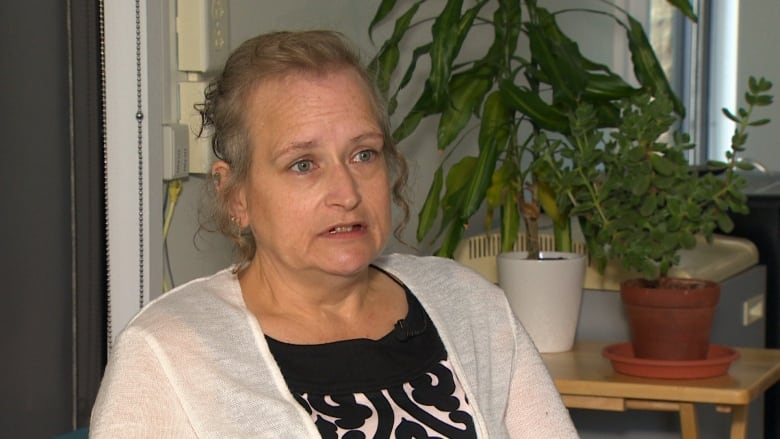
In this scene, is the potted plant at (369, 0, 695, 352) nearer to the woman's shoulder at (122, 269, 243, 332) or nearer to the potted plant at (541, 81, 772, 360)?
the potted plant at (541, 81, 772, 360)

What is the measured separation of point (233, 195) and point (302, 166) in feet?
0.40

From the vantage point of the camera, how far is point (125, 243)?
1868 millimetres

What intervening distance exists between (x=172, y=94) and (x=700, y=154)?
293 centimetres

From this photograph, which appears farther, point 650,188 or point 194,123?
point 650,188

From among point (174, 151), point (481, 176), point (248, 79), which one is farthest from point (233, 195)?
point (481, 176)

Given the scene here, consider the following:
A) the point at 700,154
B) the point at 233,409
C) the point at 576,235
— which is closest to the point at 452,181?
the point at 576,235

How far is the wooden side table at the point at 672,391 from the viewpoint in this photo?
2029mm

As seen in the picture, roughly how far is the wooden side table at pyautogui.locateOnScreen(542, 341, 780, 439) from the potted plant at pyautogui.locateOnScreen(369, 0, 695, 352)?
211mm

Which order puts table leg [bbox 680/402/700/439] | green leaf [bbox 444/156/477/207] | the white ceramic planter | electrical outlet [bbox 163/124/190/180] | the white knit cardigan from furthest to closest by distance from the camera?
green leaf [bbox 444/156/477/207], the white ceramic planter, table leg [bbox 680/402/700/439], electrical outlet [bbox 163/124/190/180], the white knit cardigan

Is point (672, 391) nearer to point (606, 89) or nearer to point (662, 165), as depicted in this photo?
point (662, 165)

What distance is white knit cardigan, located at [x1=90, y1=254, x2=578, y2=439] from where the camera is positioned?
1.37 m

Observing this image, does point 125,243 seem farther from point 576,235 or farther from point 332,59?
point 576,235

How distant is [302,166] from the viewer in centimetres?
148

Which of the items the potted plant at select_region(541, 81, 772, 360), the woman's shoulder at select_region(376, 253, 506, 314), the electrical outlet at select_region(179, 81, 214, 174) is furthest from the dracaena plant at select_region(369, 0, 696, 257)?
the woman's shoulder at select_region(376, 253, 506, 314)
